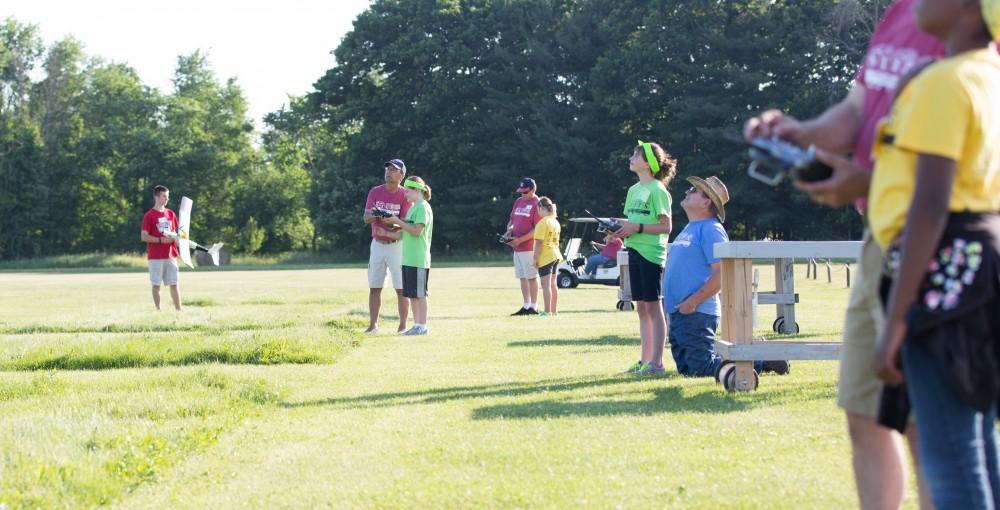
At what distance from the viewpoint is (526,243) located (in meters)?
17.2

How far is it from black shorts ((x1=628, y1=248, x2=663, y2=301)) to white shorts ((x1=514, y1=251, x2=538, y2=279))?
7.84 metres

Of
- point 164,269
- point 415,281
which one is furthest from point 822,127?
point 164,269

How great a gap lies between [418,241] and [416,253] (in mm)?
162

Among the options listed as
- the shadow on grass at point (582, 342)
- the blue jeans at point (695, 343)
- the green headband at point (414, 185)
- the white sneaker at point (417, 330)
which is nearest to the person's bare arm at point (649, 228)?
the blue jeans at point (695, 343)

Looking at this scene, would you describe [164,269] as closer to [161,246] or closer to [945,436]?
[161,246]

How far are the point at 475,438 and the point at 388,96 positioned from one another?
57.3 meters

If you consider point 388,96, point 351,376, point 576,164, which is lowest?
point 351,376

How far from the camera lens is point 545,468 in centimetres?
519

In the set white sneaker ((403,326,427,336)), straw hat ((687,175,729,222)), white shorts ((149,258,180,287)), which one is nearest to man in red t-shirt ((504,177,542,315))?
white sneaker ((403,326,427,336))

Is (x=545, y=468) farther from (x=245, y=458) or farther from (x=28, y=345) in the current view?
(x=28, y=345)

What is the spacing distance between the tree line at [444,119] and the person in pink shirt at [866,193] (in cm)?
4468

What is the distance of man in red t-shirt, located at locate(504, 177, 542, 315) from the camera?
16703mm

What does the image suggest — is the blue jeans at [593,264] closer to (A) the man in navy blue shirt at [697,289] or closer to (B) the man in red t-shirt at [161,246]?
(B) the man in red t-shirt at [161,246]

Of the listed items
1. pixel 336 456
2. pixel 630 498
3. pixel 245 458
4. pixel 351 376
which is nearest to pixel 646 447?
pixel 630 498
